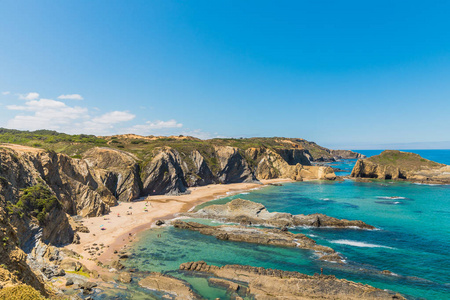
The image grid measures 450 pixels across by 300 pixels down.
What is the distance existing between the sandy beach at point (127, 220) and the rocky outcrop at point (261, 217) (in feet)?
27.7

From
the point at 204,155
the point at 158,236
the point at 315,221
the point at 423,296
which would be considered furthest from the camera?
the point at 204,155

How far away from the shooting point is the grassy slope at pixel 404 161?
110 metres

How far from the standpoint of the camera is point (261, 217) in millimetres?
48219

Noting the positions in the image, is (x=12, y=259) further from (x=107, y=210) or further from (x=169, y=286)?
(x=107, y=210)

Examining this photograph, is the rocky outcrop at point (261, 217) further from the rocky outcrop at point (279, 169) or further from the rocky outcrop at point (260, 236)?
the rocky outcrop at point (279, 169)

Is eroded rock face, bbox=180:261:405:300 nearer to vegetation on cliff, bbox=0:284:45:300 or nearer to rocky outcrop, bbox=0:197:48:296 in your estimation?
rocky outcrop, bbox=0:197:48:296

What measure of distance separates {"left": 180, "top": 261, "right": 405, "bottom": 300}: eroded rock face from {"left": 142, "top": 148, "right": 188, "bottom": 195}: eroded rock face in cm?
4693

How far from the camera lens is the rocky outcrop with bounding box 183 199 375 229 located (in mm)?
45312

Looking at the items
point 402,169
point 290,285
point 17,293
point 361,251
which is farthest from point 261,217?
point 402,169

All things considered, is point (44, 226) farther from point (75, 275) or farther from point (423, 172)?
point (423, 172)

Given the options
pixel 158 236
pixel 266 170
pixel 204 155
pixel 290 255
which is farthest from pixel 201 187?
pixel 290 255

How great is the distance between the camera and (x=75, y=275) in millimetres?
24594

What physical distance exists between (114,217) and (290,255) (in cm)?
3504

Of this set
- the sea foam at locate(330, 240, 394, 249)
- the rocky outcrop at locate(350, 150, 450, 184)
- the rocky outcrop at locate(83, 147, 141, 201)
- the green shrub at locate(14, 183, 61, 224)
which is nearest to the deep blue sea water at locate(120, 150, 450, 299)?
the sea foam at locate(330, 240, 394, 249)
